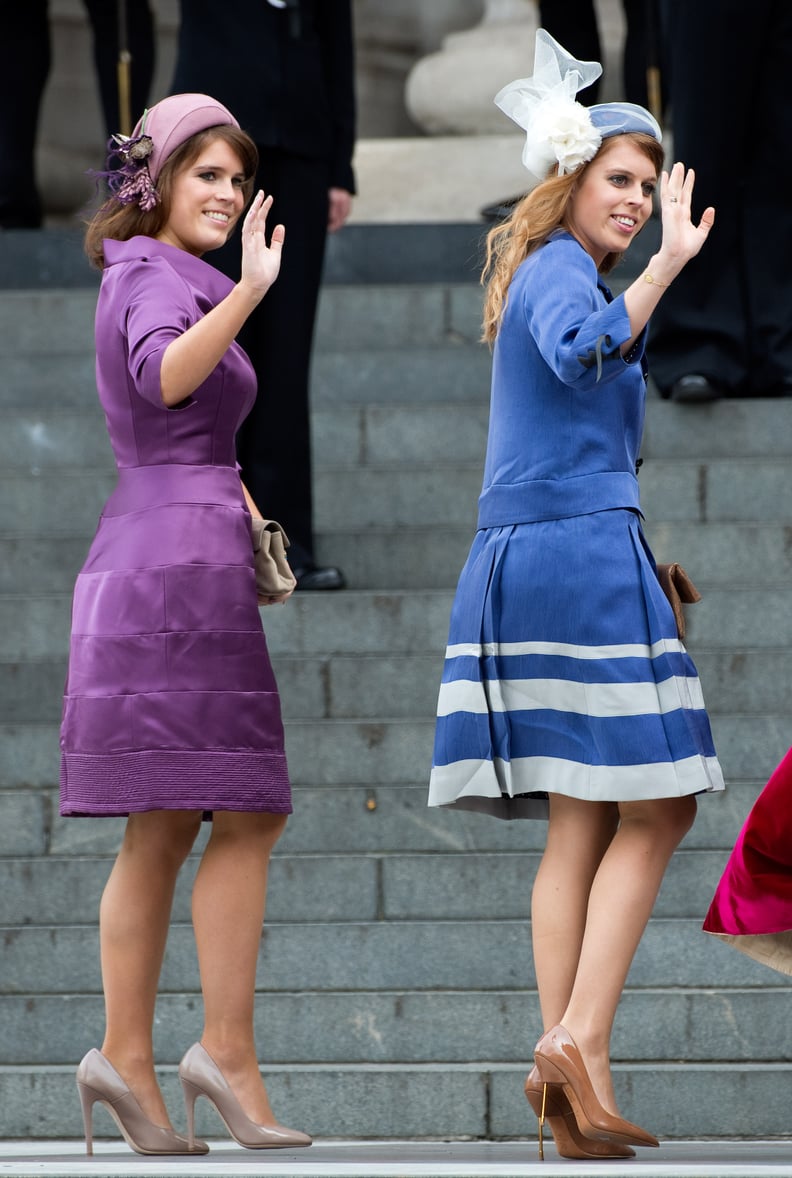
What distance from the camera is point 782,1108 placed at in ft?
15.6

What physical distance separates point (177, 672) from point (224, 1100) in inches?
32.1

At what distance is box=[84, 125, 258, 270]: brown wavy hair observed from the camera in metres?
4.30

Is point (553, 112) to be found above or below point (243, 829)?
above

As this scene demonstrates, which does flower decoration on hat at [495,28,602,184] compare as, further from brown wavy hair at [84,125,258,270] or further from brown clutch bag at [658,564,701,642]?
brown clutch bag at [658,564,701,642]

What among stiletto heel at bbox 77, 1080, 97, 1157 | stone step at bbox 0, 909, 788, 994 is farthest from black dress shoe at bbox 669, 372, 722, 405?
stiletto heel at bbox 77, 1080, 97, 1157

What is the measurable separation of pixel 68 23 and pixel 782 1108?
938 centimetres

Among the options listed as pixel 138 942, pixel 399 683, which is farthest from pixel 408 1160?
pixel 399 683

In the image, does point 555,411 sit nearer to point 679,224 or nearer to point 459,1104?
point 679,224

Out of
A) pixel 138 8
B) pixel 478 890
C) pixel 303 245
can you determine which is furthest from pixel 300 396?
pixel 138 8

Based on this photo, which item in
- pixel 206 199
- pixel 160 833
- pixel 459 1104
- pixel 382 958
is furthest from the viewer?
pixel 382 958

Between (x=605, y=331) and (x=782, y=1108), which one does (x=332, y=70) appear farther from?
(x=782, y=1108)

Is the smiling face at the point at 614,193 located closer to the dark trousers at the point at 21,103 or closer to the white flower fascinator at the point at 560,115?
the white flower fascinator at the point at 560,115

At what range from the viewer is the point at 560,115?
4.22 meters

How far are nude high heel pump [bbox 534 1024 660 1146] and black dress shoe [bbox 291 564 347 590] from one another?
2821 millimetres
